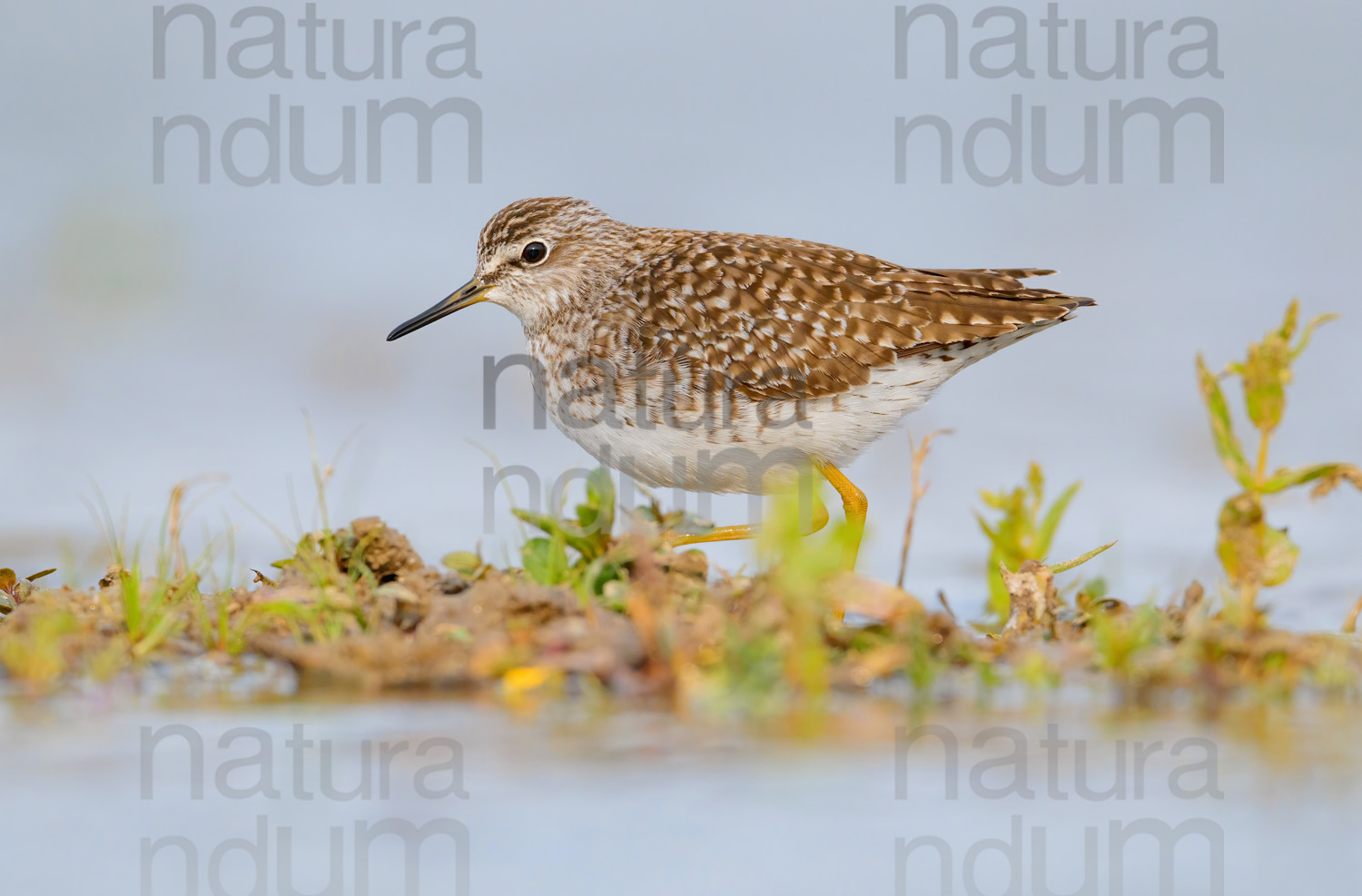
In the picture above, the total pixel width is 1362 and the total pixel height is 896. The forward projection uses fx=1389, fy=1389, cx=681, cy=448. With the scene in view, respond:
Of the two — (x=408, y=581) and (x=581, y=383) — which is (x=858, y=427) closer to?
(x=581, y=383)

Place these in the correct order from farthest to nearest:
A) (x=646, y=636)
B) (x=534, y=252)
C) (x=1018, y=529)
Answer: (x=534, y=252), (x=1018, y=529), (x=646, y=636)

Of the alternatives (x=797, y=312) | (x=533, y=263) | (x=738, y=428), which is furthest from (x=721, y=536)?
(x=533, y=263)

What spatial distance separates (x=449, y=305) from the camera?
409 inches

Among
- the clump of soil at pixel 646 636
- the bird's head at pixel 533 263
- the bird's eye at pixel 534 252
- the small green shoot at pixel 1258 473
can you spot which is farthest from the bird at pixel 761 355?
the small green shoot at pixel 1258 473

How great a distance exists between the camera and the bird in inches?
343

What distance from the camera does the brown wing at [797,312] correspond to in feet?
28.9

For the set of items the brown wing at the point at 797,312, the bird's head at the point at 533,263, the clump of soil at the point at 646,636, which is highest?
the bird's head at the point at 533,263

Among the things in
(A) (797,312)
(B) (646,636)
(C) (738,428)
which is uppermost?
(A) (797,312)

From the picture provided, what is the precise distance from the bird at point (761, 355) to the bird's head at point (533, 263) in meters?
0.34

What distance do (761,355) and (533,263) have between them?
7.82ft

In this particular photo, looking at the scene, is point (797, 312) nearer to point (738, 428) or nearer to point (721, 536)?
point (738, 428)

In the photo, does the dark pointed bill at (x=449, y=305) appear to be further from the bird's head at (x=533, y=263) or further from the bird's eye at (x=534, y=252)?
the bird's eye at (x=534, y=252)

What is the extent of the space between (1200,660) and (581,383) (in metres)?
4.55

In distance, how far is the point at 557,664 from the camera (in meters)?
5.60
